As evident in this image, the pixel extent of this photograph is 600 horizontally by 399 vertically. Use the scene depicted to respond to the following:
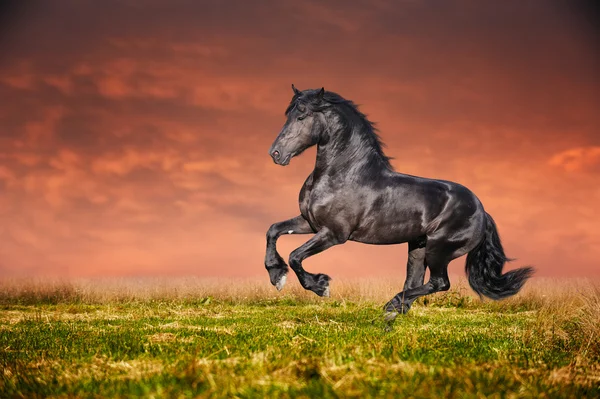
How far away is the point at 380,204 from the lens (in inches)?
304

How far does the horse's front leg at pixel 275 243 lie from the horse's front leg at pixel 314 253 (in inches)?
11.0

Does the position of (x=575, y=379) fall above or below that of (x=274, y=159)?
below

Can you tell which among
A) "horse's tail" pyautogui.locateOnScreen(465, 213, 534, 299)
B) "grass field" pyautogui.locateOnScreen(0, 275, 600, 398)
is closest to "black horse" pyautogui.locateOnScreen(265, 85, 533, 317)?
"horse's tail" pyautogui.locateOnScreen(465, 213, 534, 299)

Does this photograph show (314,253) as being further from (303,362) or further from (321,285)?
(303,362)

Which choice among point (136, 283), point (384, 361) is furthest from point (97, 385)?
point (136, 283)

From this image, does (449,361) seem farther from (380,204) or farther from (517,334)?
(517,334)

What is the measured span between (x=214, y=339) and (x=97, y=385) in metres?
2.57

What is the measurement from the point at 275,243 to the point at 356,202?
3.85ft

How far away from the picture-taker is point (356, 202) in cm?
765

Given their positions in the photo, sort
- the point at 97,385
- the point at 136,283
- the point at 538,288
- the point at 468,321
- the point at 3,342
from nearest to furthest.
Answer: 1. the point at 97,385
2. the point at 3,342
3. the point at 468,321
4. the point at 538,288
5. the point at 136,283

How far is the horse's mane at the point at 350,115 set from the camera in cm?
760

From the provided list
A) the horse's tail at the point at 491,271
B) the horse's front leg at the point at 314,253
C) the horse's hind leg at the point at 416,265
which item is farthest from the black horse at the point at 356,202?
the horse's tail at the point at 491,271

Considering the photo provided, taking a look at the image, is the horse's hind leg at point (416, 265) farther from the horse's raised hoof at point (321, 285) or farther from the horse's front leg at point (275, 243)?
the horse's front leg at point (275, 243)

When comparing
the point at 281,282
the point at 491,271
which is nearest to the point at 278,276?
the point at 281,282
